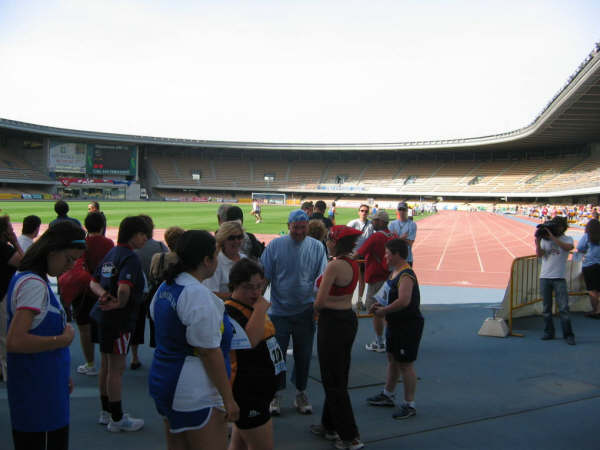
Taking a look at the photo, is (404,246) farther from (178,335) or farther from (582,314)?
(582,314)

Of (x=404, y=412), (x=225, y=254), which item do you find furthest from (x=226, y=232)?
(x=404, y=412)

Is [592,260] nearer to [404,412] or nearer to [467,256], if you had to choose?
[404,412]

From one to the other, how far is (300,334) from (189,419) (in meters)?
2.23

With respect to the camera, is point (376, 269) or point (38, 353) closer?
point (38, 353)

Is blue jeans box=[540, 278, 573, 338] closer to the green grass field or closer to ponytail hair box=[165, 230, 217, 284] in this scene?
ponytail hair box=[165, 230, 217, 284]

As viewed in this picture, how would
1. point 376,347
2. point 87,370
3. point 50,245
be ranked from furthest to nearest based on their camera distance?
point 376,347 → point 87,370 → point 50,245

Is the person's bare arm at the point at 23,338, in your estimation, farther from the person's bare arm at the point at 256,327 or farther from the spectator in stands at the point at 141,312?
the spectator in stands at the point at 141,312

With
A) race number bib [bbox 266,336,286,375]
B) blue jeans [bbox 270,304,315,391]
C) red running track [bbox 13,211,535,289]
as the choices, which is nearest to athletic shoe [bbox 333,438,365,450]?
blue jeans [bbox 270,304,315,391]

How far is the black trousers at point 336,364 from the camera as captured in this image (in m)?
3.78

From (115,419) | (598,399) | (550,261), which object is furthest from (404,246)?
(550,261)

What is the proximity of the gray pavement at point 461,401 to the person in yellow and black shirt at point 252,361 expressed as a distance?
3.65ft

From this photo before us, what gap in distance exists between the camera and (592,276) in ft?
27.1

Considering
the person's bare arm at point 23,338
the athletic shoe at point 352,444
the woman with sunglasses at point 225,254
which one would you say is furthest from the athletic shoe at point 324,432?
the person's bare arm at point 23,338

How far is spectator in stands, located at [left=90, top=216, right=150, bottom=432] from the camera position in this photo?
3900 mm
